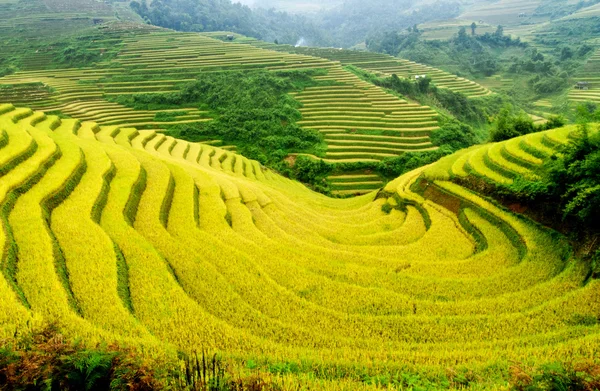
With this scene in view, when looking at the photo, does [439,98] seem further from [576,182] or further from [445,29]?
[445,29]

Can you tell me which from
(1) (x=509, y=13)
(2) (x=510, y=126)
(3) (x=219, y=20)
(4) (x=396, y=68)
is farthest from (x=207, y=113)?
(1) (x=509, y=13)

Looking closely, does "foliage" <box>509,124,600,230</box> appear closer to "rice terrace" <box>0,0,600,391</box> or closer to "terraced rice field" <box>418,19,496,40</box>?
"rice terrace" <box>0,0,600,391</box>

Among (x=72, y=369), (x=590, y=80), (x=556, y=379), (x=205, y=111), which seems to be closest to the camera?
(x=556, y=379)

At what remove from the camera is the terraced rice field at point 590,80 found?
42.7m

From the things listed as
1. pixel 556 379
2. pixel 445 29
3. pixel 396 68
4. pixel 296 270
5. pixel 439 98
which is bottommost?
pixel 556 379

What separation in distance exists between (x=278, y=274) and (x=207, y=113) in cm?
2900

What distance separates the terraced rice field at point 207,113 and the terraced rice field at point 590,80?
85.7ft

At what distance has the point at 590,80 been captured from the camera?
49.5m

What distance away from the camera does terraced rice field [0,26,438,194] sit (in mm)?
27391

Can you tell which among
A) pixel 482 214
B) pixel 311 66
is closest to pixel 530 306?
pixel 482 214

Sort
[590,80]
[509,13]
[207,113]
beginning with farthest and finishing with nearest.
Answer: [509,13], [590,80], [207,113]

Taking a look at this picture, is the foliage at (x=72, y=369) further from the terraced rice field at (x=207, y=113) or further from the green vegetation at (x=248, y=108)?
the green vegetation at (x=248, y=108)

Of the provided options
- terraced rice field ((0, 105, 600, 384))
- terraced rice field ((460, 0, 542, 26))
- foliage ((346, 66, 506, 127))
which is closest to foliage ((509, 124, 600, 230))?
terraced rice field ((0, 105, 600, 384))

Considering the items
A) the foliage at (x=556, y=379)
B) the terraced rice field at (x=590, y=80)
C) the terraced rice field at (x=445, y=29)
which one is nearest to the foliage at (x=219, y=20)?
the terraced rice field at (x=445, y=29)
